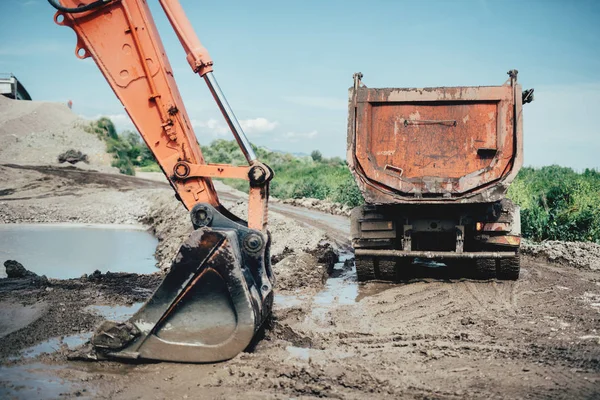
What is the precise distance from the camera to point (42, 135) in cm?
4116

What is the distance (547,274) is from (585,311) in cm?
247

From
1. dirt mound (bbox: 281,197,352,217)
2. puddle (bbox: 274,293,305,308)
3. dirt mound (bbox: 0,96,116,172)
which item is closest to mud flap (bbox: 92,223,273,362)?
puddle (bbox: 274,293,305,308)

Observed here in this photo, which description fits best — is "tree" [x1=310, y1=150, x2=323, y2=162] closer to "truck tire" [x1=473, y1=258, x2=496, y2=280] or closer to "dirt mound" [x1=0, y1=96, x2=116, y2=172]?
"dirt mound" [x1=0, y1=96, x2=116, y2=172]

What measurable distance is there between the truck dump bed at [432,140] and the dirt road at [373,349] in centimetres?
145

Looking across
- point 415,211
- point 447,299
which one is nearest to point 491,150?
point 415,211

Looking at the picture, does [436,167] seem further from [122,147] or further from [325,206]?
[122,147]

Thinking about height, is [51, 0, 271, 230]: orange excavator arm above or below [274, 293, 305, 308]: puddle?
above

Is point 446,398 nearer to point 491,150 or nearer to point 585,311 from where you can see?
point 585,311

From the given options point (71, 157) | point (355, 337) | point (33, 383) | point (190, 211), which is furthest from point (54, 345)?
point (71, 157)

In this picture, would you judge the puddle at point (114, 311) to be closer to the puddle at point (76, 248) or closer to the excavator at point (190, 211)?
the excavator at point (190, 211)

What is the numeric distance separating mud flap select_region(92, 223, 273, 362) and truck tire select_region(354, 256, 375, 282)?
3870 mm

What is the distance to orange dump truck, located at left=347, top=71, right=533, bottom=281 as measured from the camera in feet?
27.6

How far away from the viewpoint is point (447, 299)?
7.91 meters

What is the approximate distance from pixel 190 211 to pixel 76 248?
11100 millimetres
